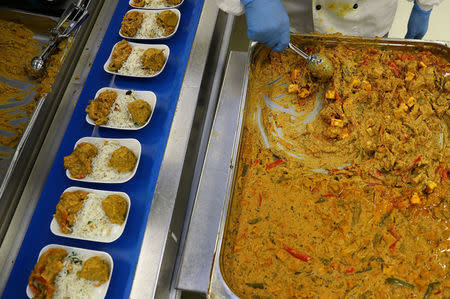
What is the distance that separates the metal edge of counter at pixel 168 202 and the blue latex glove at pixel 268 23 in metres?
0.53

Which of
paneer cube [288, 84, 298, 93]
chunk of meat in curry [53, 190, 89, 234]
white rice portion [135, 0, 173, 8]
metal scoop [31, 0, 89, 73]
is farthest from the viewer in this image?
white rice portion [135, 0, 173, 8]

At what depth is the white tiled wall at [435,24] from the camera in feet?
9.68

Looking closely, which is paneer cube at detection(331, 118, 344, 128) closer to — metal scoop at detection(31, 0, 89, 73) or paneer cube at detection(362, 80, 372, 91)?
paneer cube at detection(362, 80, 372, 91)

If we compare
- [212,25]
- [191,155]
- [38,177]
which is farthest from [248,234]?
[212,25]

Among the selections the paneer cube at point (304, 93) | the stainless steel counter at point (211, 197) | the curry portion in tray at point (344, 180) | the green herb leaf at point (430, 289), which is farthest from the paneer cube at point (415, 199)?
the stainless steel counter at point (211, 197)

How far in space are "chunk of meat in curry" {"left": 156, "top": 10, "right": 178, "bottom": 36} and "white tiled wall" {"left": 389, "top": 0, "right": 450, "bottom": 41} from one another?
2.22 metres

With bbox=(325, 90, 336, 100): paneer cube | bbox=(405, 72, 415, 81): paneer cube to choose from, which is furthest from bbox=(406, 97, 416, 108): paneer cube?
bbox=(325, 90, 336, 100): paneer cube

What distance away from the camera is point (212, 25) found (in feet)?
7.47

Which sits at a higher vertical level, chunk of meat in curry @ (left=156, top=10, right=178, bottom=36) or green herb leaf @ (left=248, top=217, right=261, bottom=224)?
chunk of meat in curry @ (left=156, top=10, right=178, bottom=36)

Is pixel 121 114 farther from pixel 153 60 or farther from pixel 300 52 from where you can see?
pixel 300 52

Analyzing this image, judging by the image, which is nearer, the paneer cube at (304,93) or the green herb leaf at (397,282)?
the green herb leaf at (397,282)

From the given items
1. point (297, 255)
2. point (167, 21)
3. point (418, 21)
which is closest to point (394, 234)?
point (297, 255)

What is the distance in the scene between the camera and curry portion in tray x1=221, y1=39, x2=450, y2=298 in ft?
4.45

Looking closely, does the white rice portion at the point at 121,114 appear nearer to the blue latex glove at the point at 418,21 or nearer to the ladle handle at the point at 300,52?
the ladle handle at the point at 300,52
